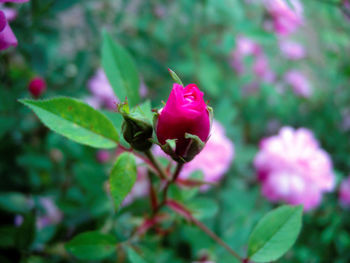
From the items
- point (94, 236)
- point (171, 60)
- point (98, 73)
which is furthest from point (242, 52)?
point (94, 236)

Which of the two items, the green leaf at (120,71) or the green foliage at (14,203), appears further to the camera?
the green foliage at (14,203)

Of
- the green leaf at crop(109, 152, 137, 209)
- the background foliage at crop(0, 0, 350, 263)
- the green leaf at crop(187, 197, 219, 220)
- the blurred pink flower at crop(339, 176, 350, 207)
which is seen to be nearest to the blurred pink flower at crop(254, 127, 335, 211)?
the background foliage at crop(0, 0, 350, 263)

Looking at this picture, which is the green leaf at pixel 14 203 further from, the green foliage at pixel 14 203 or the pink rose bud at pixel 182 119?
the pink rose bud at pixel 182 119

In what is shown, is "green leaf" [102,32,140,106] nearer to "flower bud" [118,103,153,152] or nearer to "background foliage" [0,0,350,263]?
"background foliage" [0,0,350,263]

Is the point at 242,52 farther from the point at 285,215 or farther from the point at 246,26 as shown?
the point at 285,215

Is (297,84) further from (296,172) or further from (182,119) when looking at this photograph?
(182,119)

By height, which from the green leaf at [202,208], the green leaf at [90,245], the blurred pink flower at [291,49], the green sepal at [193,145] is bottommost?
the blurred pink flower at [291,49]

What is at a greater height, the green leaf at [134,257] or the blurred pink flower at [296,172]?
the green leaf at [134,257]

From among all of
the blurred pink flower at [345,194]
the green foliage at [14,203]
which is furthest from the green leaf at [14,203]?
the blurred pink flower at [345,194]
